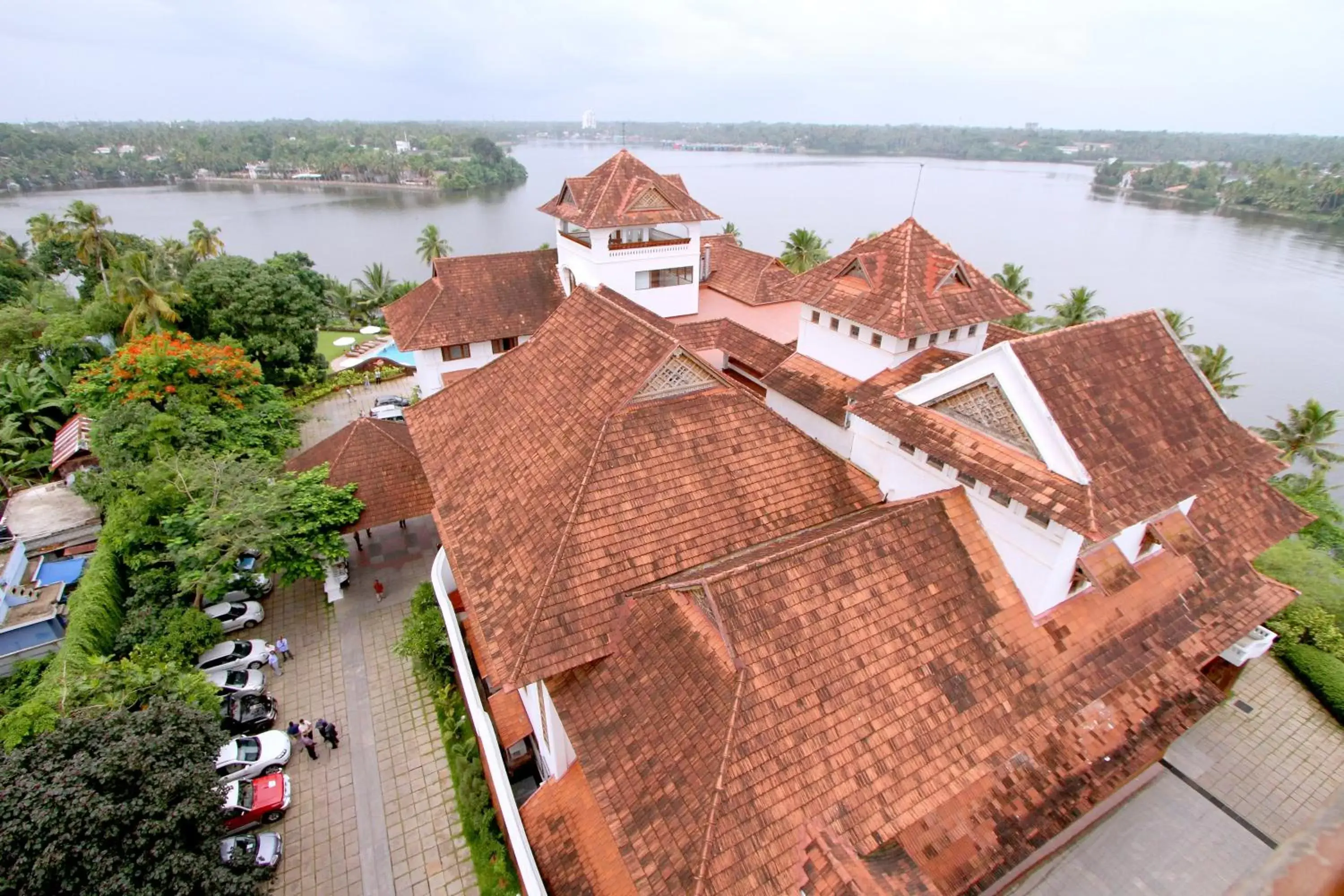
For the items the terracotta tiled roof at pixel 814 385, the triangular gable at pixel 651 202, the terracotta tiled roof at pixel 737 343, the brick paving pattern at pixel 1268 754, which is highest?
the triangular gable at pixel 651 202

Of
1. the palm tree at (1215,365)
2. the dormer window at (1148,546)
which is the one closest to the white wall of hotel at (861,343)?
the dormer window at (1148,546)

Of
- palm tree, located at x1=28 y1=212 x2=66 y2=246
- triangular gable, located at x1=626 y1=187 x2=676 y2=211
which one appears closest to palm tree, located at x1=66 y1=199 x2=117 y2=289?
palm tree, located at x1=28 y1=212 x2=66 y2=246

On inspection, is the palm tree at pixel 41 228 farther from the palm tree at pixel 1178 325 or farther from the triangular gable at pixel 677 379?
the palm tree at pixel 1178 325

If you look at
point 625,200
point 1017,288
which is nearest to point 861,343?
point 625,200

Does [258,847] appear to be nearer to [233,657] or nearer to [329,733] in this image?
[329,733]

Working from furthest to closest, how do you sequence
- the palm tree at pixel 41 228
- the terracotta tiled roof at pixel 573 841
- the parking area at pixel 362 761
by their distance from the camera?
1. the palm tree at pixel 41 228
2. the parking area at pixel 362 761
3. the terracotta tiled roof at pixel 573 841

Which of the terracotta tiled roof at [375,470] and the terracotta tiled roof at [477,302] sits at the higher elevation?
the terracotta tiled roof at [477,302]

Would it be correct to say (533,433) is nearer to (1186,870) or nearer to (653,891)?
(653,891)
